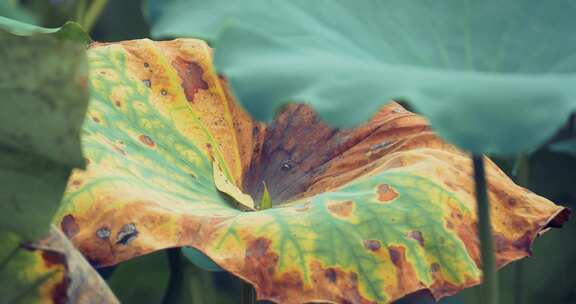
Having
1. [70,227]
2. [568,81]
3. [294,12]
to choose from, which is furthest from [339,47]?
[70,227]

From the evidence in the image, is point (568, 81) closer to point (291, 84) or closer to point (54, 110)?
point (291, 84)

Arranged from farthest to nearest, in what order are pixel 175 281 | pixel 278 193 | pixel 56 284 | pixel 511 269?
pixel 511 269 < pixel 175 281 < pixel 278 193 < pixel 56 284

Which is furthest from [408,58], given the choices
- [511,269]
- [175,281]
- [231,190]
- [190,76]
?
[511,269]

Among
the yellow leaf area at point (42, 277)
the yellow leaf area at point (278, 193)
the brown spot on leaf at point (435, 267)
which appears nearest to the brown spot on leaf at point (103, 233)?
the yellow leaf area at point (278, 193)

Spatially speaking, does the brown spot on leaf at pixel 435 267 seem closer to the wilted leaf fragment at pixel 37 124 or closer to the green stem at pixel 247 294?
the green stem at pixel 247 294

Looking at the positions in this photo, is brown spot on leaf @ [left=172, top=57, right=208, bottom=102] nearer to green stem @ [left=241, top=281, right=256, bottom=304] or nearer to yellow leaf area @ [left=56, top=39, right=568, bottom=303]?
yellow leaf area @ [left=56, top=39, right=568, bottom=303]

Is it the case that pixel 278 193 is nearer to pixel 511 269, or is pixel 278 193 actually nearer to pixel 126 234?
pixel 126 234

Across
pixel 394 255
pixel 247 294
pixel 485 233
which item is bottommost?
pixel 247 294
